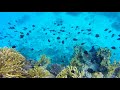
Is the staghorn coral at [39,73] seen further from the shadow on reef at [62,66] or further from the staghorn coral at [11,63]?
the staghorn coral at [11,63]

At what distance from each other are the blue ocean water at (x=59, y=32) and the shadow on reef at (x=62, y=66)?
0.08 metres

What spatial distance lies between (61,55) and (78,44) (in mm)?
340

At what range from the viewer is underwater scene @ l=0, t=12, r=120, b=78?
4.45m

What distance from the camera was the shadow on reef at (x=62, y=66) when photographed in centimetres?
443

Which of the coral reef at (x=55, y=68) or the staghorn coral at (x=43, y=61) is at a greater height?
the staghorn coral at (x=43, y=61)

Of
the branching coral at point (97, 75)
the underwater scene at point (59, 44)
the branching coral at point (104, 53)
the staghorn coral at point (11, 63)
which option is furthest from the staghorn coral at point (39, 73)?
the branching coral at point (104, 53)

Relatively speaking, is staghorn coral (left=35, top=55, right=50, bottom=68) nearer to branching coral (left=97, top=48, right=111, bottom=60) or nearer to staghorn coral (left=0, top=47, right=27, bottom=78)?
staghorn coral (left=0, top=47, right=27, bottom=78)

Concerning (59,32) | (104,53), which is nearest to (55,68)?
(59,32)

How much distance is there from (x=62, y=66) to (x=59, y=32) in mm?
572

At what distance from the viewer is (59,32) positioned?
14.8ft
